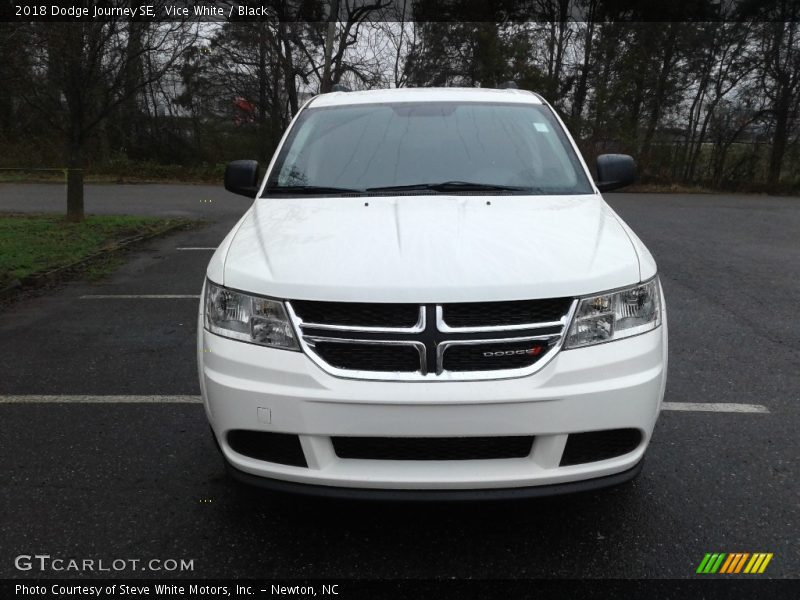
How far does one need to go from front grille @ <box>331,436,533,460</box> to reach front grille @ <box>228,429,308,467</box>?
0.46 feet

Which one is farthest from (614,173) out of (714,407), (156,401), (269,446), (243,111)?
(243,111)

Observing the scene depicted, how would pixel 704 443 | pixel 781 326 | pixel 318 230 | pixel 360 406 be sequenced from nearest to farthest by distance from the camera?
pixel 360 406
pixel 318 230
pixel 704 443
pixel 781 326

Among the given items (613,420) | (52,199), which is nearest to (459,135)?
(613,420)

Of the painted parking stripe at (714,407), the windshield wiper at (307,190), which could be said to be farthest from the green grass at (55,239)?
the painted parking stripe at (714,407)

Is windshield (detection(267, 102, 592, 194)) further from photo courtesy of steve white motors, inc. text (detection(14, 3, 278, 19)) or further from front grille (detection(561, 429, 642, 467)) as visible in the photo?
photo courtesy of steve white motors, inc. text (detection(14, 3, 278, 19))

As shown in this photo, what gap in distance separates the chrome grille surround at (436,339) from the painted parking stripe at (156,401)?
74.6 inches

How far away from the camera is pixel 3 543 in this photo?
8.07 feet

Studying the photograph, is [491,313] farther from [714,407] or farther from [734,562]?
[714,407]

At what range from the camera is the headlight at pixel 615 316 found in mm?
2230

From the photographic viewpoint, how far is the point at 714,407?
3.74m

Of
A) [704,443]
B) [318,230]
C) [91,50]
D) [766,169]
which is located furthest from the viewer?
[766,169]

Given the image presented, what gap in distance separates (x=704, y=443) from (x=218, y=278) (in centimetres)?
251

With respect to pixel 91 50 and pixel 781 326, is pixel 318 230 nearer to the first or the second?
pixel 781 326

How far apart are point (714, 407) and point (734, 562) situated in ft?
5.08
